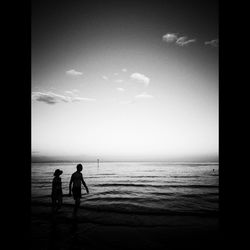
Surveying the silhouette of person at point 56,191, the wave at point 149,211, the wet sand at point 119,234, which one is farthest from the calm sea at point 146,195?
the silhouette of person at point 56,191

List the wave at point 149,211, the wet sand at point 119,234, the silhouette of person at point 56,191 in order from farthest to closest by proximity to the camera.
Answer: the wave at point 149,211, the silhouette of person at point 56,191, the wet sand at point 119,234

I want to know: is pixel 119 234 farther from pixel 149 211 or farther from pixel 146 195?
pixel 146 195

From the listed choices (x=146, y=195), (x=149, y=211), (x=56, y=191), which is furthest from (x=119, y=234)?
(x=146, y=195)

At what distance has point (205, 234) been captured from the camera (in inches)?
275

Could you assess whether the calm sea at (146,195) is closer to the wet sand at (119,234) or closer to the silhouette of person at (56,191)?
the wet sand at (119,234)

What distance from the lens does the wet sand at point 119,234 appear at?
233 inches

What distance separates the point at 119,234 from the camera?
6926mm

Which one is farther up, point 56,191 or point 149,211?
point 56,191

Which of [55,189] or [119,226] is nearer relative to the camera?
[119,226]
